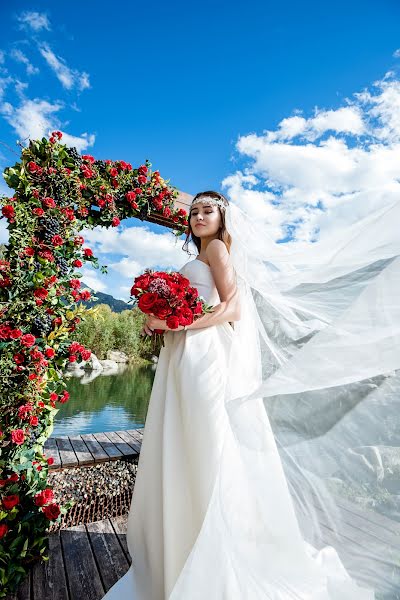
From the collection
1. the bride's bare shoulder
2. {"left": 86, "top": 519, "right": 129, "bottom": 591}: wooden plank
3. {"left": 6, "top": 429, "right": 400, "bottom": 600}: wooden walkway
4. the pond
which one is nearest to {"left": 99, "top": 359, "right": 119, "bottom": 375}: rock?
the pond

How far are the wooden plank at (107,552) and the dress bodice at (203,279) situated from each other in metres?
1.74

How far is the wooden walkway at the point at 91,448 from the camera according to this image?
13.3 ft

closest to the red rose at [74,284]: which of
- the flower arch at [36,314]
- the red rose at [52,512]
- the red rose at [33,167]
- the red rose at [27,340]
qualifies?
the flower arch at [36,314]

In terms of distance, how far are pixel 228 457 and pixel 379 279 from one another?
94cm

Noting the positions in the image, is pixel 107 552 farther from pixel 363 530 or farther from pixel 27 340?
pixel 363 530

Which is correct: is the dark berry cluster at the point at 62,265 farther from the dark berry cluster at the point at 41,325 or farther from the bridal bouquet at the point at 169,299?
the bridal bouquet at the point at 169,299

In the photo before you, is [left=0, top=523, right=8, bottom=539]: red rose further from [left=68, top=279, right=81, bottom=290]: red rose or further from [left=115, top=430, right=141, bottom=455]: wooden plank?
[left=115, top=430, right=141, bottom=455]: wooden plank

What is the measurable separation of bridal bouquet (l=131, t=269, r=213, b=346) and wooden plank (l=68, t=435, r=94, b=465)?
10.0 ft

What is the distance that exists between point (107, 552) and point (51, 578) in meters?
0.38

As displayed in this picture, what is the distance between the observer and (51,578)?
2164 mm

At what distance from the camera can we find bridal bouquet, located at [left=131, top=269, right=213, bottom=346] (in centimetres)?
169

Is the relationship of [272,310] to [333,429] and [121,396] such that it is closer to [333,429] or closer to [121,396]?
[333,429]

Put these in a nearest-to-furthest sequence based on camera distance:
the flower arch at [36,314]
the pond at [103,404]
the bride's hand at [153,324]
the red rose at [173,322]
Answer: the red rose at [173,322]
the bride's hand at [153,324]
the flower arch at [36,314]
the pond at [103,404]

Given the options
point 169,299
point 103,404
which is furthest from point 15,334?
point 103,404
